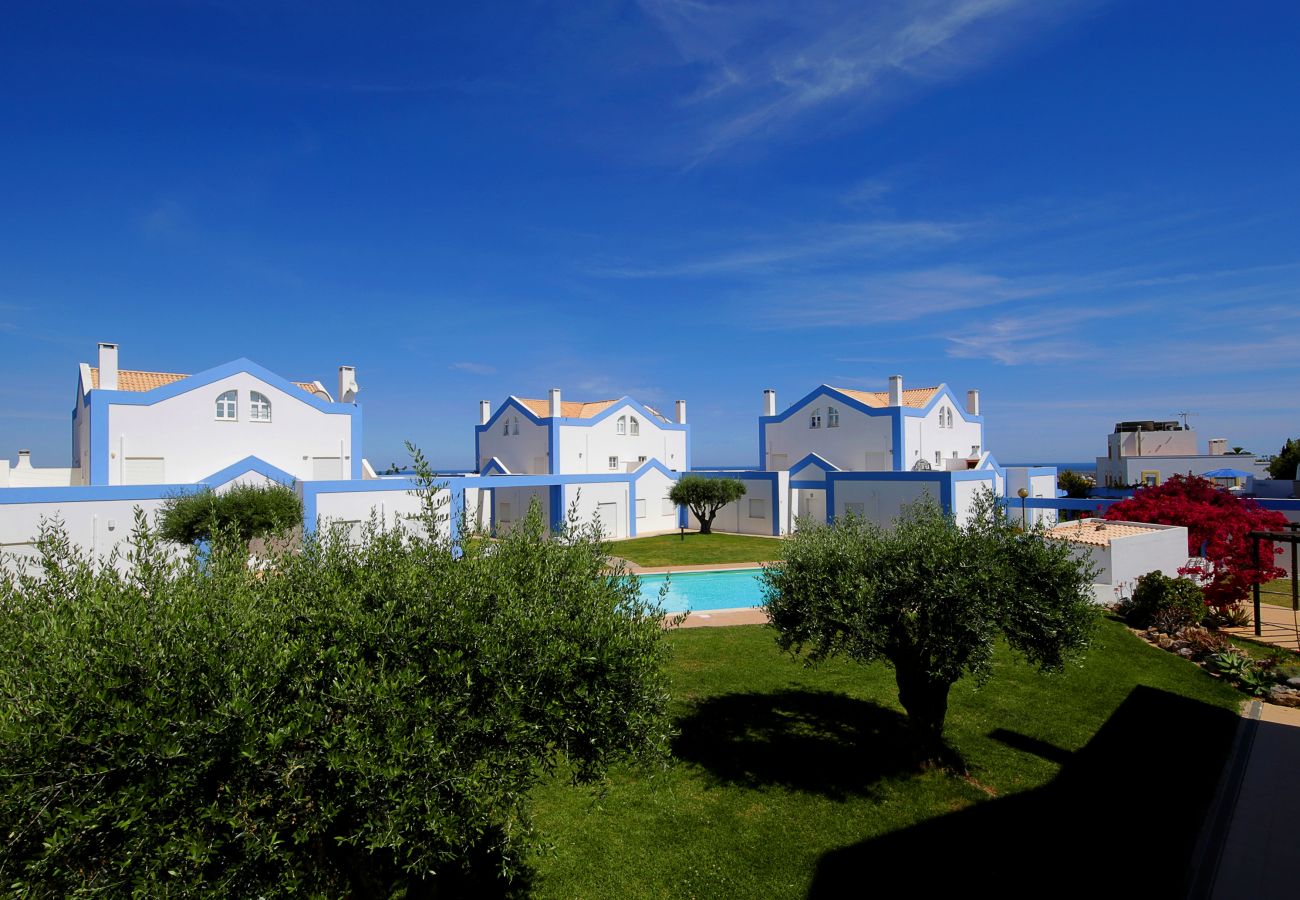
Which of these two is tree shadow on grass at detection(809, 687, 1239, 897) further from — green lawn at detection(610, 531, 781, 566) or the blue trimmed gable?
the blue trimmed gable

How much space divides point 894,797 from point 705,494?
3016cm

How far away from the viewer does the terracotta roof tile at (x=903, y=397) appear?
44344 mm

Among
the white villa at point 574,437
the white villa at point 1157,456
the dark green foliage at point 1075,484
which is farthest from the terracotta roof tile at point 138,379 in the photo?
the white villa at point 1157,456

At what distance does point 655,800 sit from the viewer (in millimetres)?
10094

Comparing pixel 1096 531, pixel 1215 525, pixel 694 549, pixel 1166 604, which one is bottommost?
pixel 1166 604

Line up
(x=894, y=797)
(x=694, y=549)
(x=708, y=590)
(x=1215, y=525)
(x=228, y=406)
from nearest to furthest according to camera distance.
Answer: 1. (x=894, y=797)
2. (x=1215, y=525)
3. (x=708, y=590)
4. (x=228, y=406)
5. (x=694, y=549)

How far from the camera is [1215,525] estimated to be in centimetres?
2256

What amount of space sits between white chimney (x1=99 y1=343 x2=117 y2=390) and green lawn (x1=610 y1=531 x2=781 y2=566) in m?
21.5

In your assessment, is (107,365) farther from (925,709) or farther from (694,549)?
(925,709)

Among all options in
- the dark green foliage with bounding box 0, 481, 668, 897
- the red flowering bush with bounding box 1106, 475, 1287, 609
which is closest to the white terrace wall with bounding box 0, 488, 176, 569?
the dark green foliage with bounding box 0, 481, 668, 897

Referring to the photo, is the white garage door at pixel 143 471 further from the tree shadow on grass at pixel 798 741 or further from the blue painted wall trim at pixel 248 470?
the tree shadow on grass at pixel 798 741

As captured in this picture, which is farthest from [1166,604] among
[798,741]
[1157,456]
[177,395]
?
[1157,456]

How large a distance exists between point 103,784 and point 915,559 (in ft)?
30.5

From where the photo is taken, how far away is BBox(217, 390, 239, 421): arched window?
2923 cm
